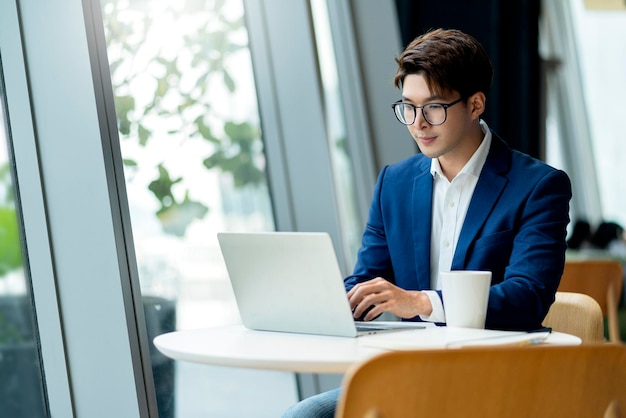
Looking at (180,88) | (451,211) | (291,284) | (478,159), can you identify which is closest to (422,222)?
(451,211)

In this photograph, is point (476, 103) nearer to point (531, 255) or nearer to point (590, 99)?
point (531, 255)

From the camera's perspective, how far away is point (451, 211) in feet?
7.25

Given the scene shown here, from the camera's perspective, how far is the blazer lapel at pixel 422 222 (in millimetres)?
2219

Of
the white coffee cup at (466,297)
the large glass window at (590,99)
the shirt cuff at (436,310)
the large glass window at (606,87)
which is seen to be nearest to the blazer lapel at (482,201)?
the shirt cuff at (436,310)

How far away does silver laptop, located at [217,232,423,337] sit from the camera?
1.72m

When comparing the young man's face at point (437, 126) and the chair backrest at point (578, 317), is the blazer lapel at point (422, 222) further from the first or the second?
the chair backrest at point (578, 317)

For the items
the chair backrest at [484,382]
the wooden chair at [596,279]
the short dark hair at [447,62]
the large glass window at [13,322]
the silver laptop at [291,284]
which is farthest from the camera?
the wooden chair at [596,279]

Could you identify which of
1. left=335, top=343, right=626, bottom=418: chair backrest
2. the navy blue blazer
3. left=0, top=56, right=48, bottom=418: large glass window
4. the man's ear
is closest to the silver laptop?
the navy blue blazer

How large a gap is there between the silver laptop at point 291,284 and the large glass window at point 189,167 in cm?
77

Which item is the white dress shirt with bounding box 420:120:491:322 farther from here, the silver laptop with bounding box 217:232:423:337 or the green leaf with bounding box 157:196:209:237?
the green leaf with bounding box 157:196:209:237

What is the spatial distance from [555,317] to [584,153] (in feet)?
20.1

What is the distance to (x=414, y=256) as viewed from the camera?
226 centimetres

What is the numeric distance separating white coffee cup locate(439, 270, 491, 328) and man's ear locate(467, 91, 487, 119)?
55cm

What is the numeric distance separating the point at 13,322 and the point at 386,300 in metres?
1.08
